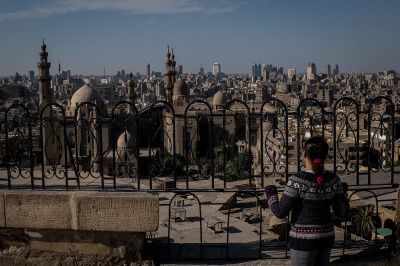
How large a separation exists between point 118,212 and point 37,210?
0.68 metres

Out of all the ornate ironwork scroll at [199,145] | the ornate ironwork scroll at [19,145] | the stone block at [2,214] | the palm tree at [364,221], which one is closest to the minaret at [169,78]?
the palm tree at [364,221]

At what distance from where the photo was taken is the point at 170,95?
122ft

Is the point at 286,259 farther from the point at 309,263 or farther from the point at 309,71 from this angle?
the point at 309,71

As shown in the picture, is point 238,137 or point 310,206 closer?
point 310,206

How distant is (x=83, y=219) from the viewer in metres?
3.62

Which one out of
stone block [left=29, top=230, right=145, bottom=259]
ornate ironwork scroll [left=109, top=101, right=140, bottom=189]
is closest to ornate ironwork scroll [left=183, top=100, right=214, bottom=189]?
ornate ironwork scroll [left=109, top=101, right=140, bottom=189]

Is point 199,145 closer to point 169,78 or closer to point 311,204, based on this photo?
point 311,204

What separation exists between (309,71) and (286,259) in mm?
194281

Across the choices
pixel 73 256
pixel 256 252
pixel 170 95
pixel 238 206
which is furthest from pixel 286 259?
pixel 170 95

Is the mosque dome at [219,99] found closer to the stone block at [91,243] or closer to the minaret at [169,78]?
the minaret at [169,78]

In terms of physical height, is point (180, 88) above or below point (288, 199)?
above

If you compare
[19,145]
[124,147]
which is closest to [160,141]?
[19,145]

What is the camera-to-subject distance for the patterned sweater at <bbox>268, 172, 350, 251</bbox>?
9.23ft

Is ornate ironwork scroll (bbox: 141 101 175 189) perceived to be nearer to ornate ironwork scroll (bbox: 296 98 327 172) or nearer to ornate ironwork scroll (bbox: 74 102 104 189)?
ornate ironwork scroll (bbox: 74 102 104 189)
